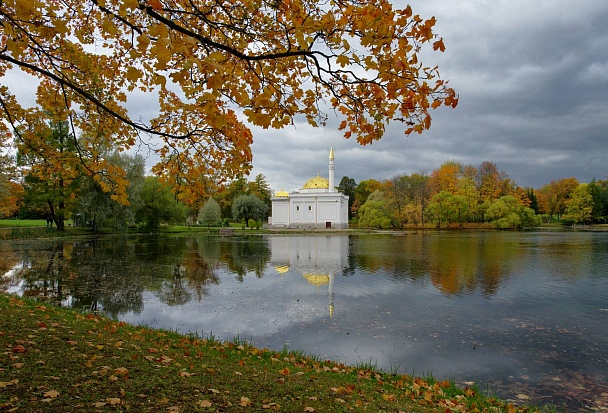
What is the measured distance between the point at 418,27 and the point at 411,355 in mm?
5525

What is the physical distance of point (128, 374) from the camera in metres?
3.96

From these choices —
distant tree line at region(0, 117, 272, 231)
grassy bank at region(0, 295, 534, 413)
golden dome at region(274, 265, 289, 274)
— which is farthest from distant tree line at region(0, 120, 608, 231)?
grassy bank at region(0, 295, 534, 413)

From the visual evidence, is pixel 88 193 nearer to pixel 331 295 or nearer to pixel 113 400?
pixel 331 295

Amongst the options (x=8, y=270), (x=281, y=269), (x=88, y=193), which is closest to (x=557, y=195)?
(x=281, y=269)

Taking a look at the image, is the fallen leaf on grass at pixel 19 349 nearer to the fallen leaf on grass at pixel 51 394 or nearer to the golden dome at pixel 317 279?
the fallen leaf on grass at pixel 51 394

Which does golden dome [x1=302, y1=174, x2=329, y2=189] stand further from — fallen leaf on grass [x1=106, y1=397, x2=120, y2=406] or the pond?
fallen leaf on grass [x1=106, y1=397, x2=120, y2=406]

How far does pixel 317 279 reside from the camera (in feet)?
48.6

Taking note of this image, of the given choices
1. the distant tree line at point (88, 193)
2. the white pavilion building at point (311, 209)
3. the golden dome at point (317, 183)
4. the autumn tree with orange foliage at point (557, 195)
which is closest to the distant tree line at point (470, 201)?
the autumn tree with orange foliage at point (557, 195)

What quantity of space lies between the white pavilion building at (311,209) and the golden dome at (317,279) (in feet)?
180

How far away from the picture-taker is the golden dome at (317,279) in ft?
46.0

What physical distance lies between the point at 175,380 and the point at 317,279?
36.3 ft

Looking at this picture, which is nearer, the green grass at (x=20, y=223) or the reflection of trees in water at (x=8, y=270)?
the reflection of trees in water at (x=8, y=270)

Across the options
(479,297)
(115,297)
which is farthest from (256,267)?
(479,297)

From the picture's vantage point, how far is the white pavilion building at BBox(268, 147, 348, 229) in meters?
71.8
